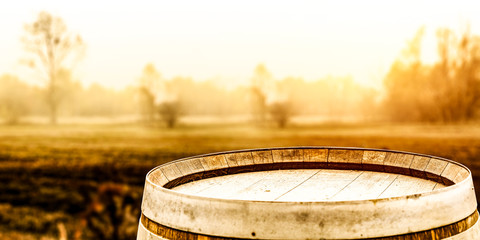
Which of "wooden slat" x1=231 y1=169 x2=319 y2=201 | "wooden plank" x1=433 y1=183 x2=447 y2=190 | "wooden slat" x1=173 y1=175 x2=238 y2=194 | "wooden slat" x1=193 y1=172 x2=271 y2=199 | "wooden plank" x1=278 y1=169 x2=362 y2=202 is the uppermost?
"wooden plank" x1=433 y1=183 x2=447 y2=190

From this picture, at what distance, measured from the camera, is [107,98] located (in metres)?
24.0

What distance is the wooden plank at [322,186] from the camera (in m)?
1.59

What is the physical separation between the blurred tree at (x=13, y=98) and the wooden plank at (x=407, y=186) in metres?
21.2

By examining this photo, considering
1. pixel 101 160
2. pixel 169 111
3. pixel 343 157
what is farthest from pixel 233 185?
pixel 169 111

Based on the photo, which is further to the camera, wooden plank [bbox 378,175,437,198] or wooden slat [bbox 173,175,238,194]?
wooden slat [bbox 173,175,238,194]

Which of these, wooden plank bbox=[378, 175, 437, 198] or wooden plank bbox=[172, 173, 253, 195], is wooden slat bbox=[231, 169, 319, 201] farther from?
wooden plank bbox=[378, 175, 437, 198]

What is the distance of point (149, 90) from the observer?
802 inches

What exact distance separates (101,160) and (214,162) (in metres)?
12.1

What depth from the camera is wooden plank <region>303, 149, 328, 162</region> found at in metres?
2.20

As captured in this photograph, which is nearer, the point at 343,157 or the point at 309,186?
the point at 309,186

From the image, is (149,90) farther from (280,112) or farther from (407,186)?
(407,186)

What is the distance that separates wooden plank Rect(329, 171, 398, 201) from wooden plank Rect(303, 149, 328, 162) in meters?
0.25

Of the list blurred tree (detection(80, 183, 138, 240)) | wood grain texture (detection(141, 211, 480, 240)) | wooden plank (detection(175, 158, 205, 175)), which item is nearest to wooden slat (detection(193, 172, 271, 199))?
wooden plank (detection(175, 158, 205, 175))

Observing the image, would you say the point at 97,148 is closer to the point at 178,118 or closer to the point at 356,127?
the point at 178,118
